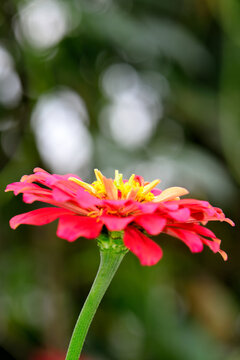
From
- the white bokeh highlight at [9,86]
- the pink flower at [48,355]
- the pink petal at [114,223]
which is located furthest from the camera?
the white bokeh highlight at [9,86]

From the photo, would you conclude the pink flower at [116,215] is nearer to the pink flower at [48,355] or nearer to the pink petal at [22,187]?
the pink petal at [22,187]

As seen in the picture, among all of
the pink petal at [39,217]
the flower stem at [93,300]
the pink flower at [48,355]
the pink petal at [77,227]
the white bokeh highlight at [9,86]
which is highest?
the pink petal at [77,227]

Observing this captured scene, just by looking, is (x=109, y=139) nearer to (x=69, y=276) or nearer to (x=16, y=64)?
(x=16, y=64)

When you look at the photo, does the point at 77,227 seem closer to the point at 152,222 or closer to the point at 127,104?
the point at 152,222

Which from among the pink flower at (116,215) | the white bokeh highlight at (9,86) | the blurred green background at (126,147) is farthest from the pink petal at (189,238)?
the white bokeh highlight at (9,86)

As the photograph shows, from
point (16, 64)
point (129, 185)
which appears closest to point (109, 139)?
point (16, 64)

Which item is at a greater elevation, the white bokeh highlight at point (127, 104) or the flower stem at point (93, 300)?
the flower stem at point (93, 300)

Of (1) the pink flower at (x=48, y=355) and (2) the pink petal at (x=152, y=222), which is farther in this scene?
(1) the pink flower at (x=48, y=355)
